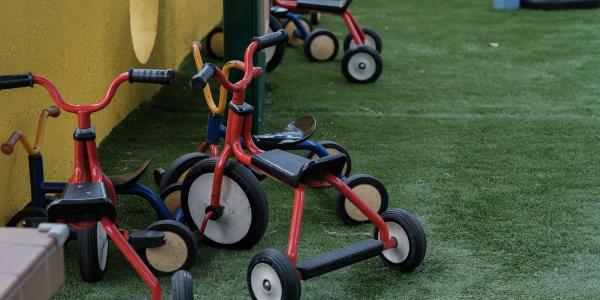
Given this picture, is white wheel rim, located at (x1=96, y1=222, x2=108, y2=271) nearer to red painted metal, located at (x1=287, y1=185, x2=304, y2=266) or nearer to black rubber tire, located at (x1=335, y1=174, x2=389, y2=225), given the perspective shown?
red painted metal, located at (x1=287, y1=185, x2=304, y2=266)

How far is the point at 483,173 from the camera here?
13.0 ft

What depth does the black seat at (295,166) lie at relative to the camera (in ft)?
8.95

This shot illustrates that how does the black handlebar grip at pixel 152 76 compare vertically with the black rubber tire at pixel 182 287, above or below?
above

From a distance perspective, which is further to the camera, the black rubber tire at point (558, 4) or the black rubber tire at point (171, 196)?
the black rubber tire at point (558, 4)

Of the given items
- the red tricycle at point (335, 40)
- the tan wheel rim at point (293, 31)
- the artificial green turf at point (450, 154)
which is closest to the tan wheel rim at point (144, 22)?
the artificial green turf at point (450, 154)

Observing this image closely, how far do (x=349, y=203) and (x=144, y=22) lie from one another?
2.46 metres

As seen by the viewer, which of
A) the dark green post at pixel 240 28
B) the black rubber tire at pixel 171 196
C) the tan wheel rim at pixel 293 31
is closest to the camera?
the black rubber tire at pixel 171 196

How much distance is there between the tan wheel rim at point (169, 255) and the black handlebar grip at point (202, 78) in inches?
22.1

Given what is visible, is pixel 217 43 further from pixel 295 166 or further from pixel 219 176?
pixel 295 166

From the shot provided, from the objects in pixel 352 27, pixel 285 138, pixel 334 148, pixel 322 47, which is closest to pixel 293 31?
pixel 322 47

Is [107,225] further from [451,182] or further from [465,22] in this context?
[465,22]

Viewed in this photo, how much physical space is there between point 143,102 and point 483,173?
2.09m

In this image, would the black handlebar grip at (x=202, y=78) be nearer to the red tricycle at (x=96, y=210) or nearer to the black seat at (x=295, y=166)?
the red tricycle at (x=96, y=210)

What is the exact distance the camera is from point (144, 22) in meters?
5.34
